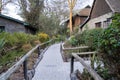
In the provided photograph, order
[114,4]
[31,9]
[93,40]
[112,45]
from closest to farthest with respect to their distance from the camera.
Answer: [112,45], [93,40], [114,4], [31,9]

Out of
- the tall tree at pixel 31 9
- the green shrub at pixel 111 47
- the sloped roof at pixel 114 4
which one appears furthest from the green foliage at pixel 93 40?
the tall tree at pixel 31 9

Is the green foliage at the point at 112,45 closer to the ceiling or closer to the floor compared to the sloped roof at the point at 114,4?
closer to the floor

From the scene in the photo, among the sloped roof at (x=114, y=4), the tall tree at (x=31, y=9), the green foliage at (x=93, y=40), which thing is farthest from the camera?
the tall tree at (x=31, y=9)

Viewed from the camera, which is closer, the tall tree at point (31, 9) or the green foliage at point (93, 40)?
the green foliage at point (93, 40)

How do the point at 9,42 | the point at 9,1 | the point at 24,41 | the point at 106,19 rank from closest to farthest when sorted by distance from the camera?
the point at 9,42 < the point at 24,41 < the point at 106,19 < the point at 9,1

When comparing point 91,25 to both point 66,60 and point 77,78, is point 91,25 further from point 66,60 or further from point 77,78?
point 77,78

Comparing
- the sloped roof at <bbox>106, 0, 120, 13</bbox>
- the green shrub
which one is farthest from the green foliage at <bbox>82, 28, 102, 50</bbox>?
the sloped roof at <bbox>106, 0, 120, 13</bbox>

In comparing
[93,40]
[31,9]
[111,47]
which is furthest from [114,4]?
[111,47]

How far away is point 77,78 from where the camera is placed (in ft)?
27.9

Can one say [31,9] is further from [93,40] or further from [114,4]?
[93,40]

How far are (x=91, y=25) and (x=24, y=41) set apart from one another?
15038 mm

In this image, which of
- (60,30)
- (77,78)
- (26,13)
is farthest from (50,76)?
(60,30)

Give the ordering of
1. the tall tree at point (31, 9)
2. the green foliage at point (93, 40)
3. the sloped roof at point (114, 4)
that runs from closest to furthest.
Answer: the green foliage at point (93, 40)
the sloped roof at point (114, 4)
the tall tree at point (31, 9)

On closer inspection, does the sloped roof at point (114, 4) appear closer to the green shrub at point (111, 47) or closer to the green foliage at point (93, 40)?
the green foliage at point (93, 40)
